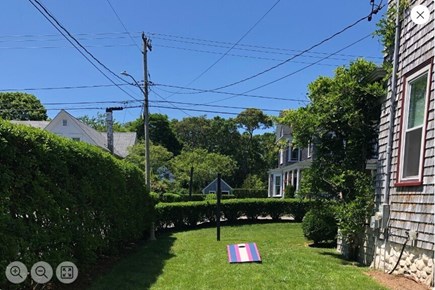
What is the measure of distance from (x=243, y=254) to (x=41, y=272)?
4.16 metres

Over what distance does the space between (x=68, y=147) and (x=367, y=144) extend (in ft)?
20.6

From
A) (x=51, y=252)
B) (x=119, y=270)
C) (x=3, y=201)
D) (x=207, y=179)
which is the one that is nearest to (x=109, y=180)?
(x=119, y=270)

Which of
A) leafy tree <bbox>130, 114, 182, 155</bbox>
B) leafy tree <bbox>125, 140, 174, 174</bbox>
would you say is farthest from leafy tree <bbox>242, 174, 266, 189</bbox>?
leafy tree <bbox>130, 114, 182, 155</bbox>

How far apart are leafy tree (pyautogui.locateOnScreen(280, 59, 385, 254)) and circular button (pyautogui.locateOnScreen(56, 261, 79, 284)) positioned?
5.22m

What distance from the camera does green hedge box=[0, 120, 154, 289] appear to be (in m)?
4.16

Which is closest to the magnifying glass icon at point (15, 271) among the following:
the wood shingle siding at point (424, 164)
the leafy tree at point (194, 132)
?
the wood shingle siding at point (424, 164)

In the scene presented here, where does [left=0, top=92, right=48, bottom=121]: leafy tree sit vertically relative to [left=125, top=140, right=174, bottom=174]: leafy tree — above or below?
above

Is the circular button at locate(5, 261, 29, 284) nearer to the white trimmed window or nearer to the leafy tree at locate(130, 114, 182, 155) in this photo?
the white trimmed window

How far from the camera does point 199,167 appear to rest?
41.4 metres

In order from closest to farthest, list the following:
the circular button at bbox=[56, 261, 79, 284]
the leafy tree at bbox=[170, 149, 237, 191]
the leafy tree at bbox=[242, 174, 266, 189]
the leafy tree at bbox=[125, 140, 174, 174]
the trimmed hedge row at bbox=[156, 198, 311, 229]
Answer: the circular button at bbox=[56, 261, 79, 284] → the trimmed hedge row at bbox=[156, 198, 311, 229] → the leafy tree at bbox=[125, 140, 174, 174] → the leafy tree at bbox=[170, 149, 237, 191] → the leafy tree at bbox=[242, 174, 266, 189]

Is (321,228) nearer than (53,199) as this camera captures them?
No

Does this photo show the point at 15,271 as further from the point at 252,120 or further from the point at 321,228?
the point at 252,120

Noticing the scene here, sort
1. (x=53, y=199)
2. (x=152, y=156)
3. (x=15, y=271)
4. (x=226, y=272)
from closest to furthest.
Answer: (x=15, y=271)
(x=53, y=199)
(x=226, y=272)
(x=152, y=156)

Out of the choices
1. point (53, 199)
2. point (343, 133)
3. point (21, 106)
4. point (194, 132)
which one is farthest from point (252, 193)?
point (53, 199)
